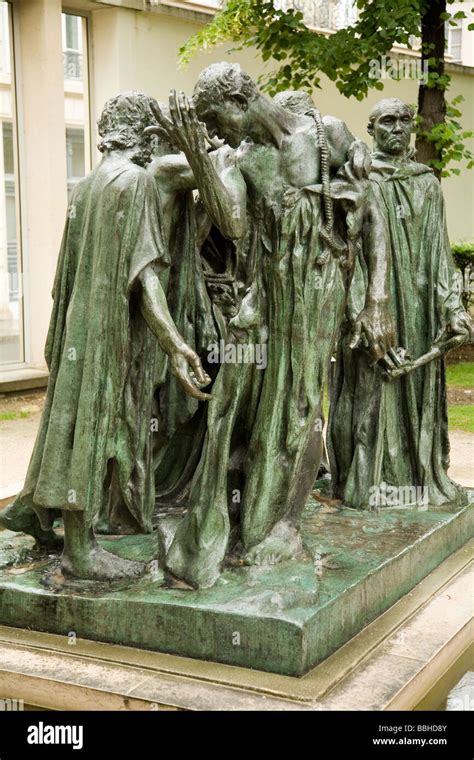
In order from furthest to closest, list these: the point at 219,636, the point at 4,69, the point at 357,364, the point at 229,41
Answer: the point at 229,41 < the point at 4,69 < the point at 357,364 < the point at 219,636

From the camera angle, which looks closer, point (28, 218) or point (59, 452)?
point (59, 452)

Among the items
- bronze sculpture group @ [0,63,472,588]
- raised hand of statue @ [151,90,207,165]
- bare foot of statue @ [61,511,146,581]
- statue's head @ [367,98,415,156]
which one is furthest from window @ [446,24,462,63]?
bare foot of statue @ [61,511,146,581]

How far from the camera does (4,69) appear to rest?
11242 millimetres

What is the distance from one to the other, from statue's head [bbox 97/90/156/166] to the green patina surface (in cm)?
165

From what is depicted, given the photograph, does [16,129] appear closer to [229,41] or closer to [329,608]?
[229,41]

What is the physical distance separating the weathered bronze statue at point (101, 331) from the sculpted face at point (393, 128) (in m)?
1.69

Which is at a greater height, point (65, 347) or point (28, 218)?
point (28, 218)

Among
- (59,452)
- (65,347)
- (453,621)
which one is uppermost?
(65,347)

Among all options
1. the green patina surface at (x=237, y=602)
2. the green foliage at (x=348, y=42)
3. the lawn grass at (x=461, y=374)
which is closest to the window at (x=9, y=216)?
the green foliage at (x=348, y=42)

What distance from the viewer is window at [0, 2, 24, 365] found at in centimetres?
1123

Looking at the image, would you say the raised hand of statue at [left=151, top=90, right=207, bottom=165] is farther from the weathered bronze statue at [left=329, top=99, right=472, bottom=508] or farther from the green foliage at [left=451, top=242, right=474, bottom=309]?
the green foliage at [left=451, top=242, right=474, bottom=309]

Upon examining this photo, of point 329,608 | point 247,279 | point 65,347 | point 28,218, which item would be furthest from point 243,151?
point 28,218

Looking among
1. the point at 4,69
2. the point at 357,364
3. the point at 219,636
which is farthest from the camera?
the point at 4,69

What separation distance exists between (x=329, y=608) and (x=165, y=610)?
599 millimetres
